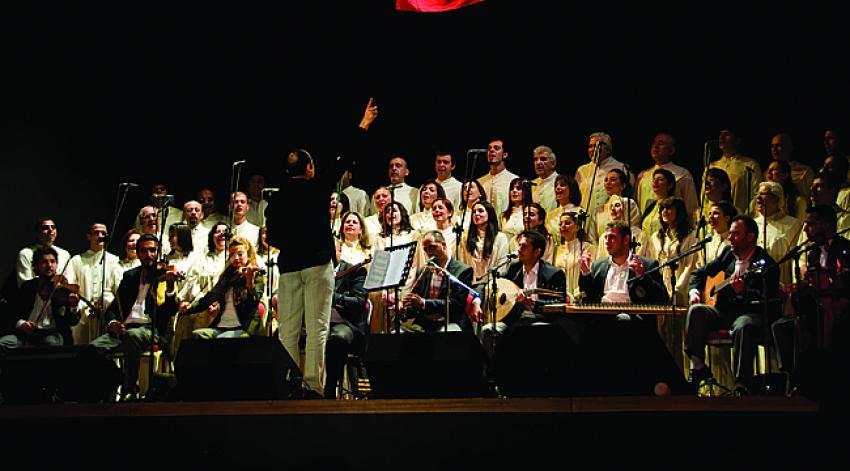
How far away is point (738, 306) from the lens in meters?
6.69

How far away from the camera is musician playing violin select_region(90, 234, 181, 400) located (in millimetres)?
7547

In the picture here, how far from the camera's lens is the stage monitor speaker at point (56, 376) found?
20.4 feet

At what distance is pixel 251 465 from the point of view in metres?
4.40

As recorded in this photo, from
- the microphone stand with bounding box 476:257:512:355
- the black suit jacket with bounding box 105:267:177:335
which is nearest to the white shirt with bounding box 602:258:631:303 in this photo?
the microphone stand with bounding box 476:257:512:355

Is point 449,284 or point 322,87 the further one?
point 322,87

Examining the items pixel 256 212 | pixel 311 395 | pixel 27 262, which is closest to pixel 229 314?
pixel 311 395

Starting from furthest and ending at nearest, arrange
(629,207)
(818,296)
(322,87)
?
(322,87) < (629,207) < (818,296)

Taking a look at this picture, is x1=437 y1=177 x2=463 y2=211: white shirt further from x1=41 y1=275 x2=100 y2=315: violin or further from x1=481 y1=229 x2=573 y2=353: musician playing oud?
x1=41 y1=275 x2=100 y2=315: violin

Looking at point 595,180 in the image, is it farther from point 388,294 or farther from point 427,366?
point 427,366

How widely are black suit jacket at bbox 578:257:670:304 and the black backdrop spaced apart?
8.16ft

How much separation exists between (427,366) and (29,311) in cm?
425

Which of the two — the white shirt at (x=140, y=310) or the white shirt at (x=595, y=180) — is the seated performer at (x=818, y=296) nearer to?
the white shirt at (x=595, y=180)

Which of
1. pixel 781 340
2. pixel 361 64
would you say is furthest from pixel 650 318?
pixel 361 64

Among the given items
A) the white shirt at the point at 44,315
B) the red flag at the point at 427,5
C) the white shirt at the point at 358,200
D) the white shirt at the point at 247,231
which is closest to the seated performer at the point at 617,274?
the white shirt at the point at 358,200
